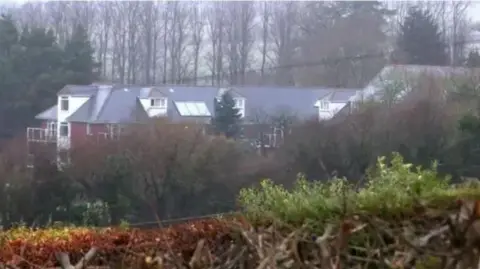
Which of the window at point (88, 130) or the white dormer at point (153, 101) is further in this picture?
the window at point (88, 130)

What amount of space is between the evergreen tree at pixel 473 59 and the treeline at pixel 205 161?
2.44 feet

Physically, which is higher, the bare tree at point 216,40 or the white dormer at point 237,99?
the bare tree at point 216,40

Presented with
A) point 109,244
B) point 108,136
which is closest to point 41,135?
point 108,136

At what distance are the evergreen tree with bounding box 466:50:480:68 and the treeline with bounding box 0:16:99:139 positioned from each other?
6888mm

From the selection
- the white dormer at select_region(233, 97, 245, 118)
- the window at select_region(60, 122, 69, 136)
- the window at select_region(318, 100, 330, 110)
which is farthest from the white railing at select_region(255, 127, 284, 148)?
the window at select_region(60, 122, 69, 136)

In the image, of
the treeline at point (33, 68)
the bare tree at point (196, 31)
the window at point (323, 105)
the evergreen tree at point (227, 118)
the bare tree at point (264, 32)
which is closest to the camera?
the evergreen tree at point (227, 118)

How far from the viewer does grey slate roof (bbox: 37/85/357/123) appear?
1494cm

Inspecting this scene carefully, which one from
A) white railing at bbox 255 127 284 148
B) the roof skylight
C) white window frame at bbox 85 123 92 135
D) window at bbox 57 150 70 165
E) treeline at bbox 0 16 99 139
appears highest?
treeline at bbox 0 16 99 139

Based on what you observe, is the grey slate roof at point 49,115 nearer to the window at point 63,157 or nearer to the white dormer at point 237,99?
the window at point 63,157

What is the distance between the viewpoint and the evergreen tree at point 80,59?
1634cm

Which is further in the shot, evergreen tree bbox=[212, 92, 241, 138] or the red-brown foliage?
evergreen tree bbox=[212, 92, 241, 138]

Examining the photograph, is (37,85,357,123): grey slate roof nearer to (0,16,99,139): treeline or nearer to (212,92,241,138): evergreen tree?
(212,92,241,138): evergreen tree

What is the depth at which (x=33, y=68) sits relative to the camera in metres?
16.2

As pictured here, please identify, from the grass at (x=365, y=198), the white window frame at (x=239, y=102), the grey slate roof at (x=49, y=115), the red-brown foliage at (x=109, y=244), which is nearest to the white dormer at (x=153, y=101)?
the white window frame at (x=239, y=102)
